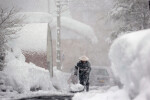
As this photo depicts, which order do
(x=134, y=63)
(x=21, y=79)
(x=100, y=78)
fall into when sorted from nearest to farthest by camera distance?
(x=134, y=63)
(x=21, y=79)
(x=100, y=78)

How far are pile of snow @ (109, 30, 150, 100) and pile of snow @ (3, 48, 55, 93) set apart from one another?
375 inches

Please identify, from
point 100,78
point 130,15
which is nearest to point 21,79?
point 100,78

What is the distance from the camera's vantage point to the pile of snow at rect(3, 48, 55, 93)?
14688 mm

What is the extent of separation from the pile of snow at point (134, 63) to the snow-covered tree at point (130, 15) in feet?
41.9

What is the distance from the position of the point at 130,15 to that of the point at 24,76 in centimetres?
709

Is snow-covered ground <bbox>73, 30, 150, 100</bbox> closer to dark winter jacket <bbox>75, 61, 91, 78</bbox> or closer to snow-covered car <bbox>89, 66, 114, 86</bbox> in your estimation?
dark winter jacket <bbox>75, 61, 91, 78</bbox>

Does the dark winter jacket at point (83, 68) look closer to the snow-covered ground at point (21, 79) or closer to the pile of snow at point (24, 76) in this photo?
the snow-covered ground at point (21, 79)

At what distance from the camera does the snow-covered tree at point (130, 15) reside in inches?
717

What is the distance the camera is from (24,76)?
1498 centimetres

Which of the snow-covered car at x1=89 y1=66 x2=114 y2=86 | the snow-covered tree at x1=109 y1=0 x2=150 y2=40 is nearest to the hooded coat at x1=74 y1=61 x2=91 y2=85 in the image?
the snow-covered car at x1=89 y1=66 x2=114 y2=86

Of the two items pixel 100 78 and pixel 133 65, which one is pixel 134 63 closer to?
pixel 133 65

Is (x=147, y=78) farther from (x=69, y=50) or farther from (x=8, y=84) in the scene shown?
(x=69, y=50)

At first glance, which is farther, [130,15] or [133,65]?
[130,15]

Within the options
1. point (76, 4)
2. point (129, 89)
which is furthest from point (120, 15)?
point (76, 4)
